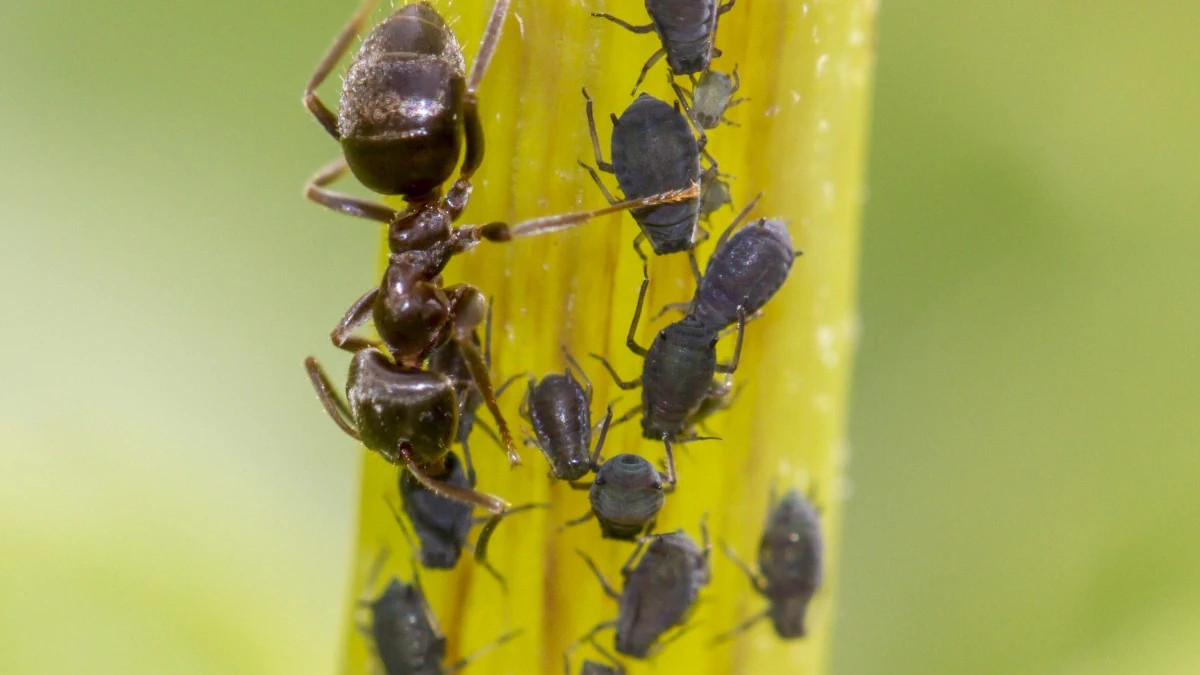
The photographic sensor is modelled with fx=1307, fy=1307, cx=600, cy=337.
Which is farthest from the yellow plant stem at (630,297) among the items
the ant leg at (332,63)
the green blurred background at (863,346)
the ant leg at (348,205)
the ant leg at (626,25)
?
the green blurred background at (863,346)

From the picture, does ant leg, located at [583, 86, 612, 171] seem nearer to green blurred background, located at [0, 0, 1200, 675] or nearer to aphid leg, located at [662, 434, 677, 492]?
aphid leg, located at [662, 434, 677, 492]

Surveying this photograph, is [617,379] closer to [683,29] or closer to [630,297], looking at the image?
[630,297]

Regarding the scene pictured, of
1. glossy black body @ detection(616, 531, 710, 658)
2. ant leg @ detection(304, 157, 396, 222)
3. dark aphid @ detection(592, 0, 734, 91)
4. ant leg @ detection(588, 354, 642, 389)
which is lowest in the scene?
glossy black body @ detection(616, 531, 710, 658)

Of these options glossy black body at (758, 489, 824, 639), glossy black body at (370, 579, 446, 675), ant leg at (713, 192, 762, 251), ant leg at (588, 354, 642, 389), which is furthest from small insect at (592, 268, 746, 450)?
glossy black body at (370, 579, 446, 675)

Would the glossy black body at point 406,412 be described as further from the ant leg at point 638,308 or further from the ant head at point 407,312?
the ant leg at point 638,308

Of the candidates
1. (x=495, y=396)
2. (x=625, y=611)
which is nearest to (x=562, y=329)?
(x=495, y=396)

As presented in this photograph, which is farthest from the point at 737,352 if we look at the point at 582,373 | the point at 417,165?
the point at 417,165

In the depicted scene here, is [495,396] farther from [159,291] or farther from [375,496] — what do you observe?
[159,291]
